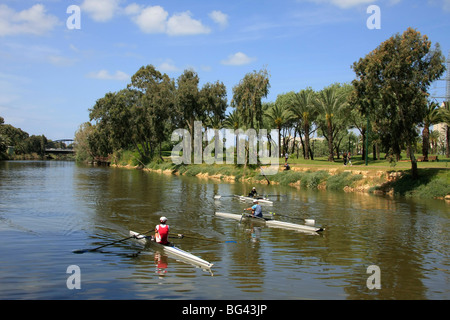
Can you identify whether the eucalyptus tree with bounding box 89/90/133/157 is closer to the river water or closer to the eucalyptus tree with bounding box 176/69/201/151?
the eucalyptus tree with bounding box 176/69/201/151

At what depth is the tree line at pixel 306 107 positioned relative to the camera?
3219cm

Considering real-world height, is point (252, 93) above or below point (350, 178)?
above

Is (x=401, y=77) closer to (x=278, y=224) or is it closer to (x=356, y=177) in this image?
(x=356, y=177)

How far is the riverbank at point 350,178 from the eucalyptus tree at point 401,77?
7.45 feet

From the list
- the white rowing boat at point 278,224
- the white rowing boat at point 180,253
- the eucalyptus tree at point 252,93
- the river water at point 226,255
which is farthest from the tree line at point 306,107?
the white rowing boat at point 180,253

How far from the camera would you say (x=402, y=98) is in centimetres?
3334

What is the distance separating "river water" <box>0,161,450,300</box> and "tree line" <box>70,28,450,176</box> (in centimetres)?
1089

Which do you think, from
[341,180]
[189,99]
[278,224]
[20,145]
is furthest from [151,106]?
[20,145]

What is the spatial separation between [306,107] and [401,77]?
2939 centimetres

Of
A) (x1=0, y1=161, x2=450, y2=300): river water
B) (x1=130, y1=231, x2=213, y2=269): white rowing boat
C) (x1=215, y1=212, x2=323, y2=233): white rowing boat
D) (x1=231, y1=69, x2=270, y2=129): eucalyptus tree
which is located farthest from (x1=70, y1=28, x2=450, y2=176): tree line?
(x1=130, y1=231, x2=213, y2=269): white rowing boat

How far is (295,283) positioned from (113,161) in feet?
325

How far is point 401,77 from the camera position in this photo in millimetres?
32406
